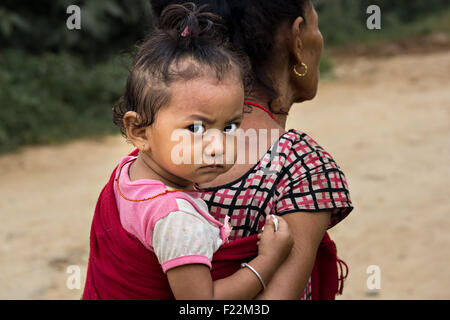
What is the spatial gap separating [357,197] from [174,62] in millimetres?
4321

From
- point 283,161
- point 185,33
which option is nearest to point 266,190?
point 283,161

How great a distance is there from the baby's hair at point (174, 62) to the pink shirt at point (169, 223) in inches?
6.5

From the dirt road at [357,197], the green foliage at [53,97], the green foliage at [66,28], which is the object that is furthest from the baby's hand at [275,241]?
the green foliage at [66,28]

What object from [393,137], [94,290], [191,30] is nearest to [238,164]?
[191,30]

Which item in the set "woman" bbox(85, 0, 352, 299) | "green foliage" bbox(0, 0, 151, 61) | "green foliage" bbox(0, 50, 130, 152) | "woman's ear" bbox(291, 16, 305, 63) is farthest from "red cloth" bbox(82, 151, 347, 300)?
"green foliage" bbox(0, 0, 151, 61)

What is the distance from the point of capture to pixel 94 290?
1621 mm

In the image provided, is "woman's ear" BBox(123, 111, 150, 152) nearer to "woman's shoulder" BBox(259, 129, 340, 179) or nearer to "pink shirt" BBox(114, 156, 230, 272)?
"pink shirt" BBox(114, 156, 230, 272)

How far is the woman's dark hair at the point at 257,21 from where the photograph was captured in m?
1.70

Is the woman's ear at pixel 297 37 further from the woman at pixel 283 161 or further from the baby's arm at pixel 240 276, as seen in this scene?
the baby's arm at pixel 240 276

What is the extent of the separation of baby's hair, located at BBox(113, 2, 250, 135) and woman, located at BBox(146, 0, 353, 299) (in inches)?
8.6

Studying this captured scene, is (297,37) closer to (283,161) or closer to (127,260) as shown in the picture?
(283,161)

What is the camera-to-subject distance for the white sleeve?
1312 millimetres
